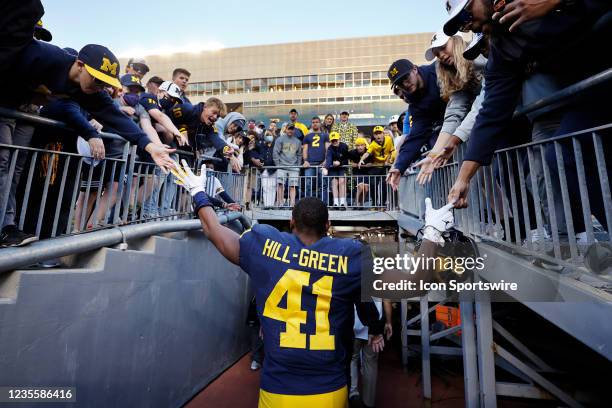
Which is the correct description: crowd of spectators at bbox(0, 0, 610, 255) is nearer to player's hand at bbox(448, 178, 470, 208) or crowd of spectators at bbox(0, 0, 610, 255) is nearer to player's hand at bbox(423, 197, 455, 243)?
player's hand at bbox(448, 178, 470, 208)

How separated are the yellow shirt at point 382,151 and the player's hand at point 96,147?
→ 825 centimetres

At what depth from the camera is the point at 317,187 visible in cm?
954

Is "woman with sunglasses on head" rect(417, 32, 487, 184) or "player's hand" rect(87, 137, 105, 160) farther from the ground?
"woman with sunglasses on head" rect(417, 32, 487, 184)

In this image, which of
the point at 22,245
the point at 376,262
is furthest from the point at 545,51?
the point at 22,245

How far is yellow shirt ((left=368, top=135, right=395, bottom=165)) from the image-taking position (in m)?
9.99

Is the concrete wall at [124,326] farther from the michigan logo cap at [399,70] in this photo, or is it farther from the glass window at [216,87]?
the glass window at [216,87]

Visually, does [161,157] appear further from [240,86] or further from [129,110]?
[240,86]

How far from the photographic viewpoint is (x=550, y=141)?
1.96 m

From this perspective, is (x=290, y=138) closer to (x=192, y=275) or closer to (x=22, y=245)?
(x=192, y=275)

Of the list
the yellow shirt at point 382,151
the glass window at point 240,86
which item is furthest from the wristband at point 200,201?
the glass window at point 240,86

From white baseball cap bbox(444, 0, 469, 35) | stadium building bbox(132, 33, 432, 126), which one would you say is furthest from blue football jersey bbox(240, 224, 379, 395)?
stadium building bbox(132, 33, 432, 126)

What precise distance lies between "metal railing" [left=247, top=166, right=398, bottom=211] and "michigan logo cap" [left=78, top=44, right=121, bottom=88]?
6711 millimetres

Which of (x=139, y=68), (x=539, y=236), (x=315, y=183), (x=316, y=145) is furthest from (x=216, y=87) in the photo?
(x=539, y=236)

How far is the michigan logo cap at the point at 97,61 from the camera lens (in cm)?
268
